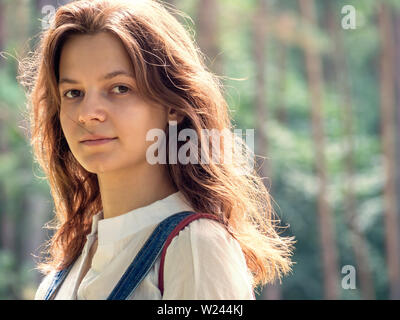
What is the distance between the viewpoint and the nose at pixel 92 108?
4.81 feet

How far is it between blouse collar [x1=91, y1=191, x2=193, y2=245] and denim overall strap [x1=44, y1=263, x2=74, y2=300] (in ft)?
0.75

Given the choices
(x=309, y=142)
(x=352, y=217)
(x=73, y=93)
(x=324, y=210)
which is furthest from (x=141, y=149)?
(x=309, y=142)

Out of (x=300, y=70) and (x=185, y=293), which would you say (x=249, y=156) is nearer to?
(x=185, y=293)

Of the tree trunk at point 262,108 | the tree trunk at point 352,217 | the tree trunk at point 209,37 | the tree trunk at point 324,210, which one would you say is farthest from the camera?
the tree trunk at point 352,217

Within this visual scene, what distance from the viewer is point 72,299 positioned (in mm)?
1535

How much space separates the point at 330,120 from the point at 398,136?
3457 millimetres

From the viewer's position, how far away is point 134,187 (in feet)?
5.15

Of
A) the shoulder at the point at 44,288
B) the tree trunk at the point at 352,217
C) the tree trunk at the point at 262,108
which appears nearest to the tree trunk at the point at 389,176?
the tree trunk at the point at 352,217

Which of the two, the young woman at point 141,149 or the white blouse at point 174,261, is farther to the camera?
the young woman at point 141,149

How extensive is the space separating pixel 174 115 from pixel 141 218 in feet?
0.92

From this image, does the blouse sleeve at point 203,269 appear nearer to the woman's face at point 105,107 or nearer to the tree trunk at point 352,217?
the woman's face at point 105,107

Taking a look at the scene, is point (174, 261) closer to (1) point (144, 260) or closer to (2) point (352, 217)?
(1) point (144, 260)

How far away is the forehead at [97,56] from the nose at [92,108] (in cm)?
5

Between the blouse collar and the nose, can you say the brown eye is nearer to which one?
the nose
